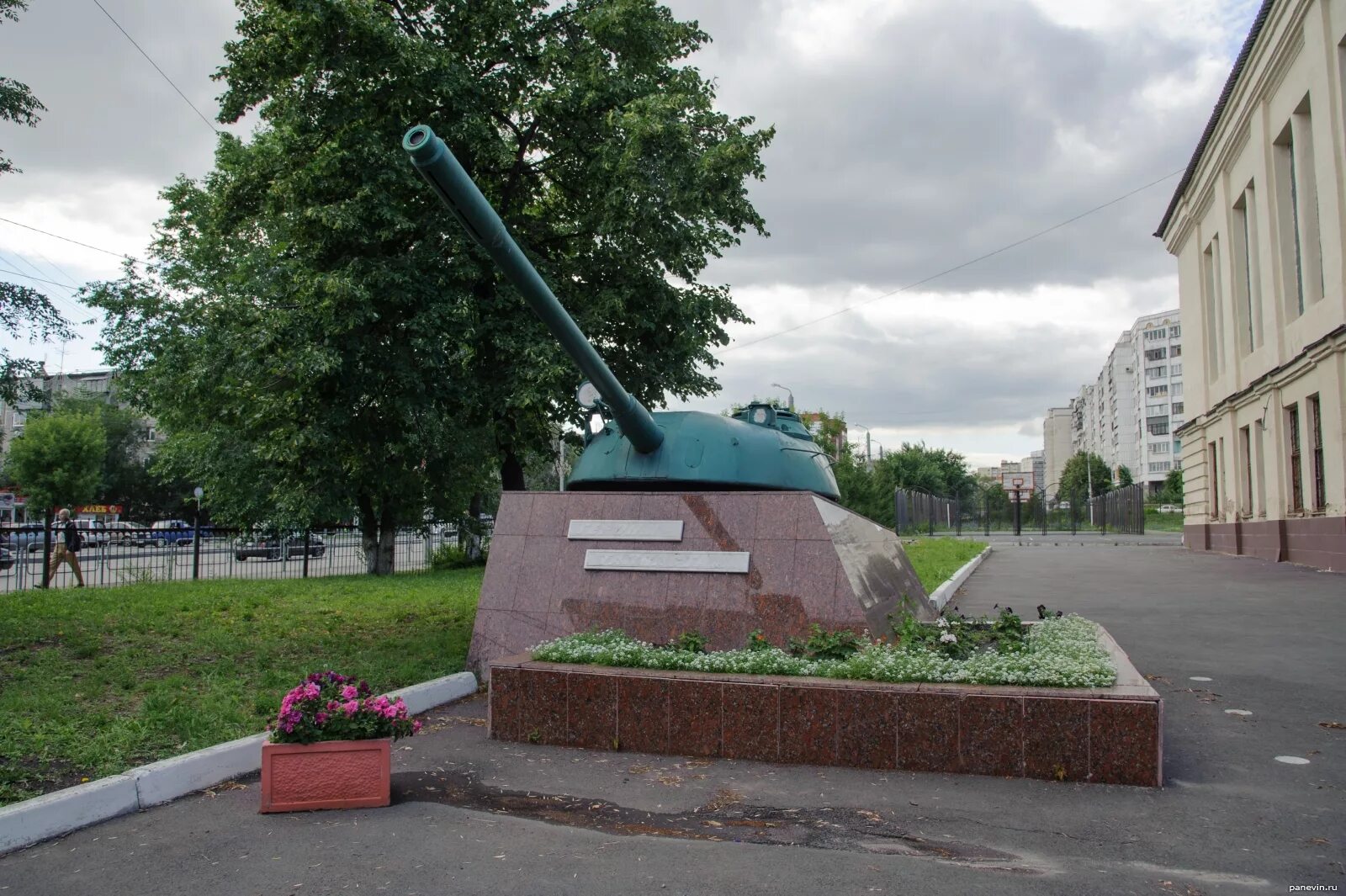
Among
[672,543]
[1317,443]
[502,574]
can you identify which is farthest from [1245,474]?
Answer: [502,574]

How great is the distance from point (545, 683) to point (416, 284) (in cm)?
705

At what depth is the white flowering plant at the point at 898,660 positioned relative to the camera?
5418mm

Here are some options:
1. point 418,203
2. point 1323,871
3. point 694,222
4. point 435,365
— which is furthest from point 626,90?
point 1323,871

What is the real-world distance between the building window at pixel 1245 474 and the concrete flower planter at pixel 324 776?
82.9 ft

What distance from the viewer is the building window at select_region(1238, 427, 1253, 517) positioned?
82.0 feet

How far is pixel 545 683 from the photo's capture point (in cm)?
609

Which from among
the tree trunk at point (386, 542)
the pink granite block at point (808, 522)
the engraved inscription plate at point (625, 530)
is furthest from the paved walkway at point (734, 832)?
the tree trunk at point (386, 542)

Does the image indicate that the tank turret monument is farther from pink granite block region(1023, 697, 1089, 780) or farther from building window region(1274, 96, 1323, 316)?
building window region(1274, 96, 1323, 316)

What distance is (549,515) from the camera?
26.5 feet

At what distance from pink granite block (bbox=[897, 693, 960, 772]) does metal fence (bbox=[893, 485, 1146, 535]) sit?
3374 centimetres

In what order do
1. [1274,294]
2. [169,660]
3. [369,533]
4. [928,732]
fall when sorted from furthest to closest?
[369,533] < [1274,294] < [169,660] < [928,732]

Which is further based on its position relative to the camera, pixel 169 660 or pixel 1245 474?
pixel 1245 474

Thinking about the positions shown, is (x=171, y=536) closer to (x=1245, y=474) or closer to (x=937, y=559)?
(x=937, y=559)

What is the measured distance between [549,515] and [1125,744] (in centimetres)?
454
